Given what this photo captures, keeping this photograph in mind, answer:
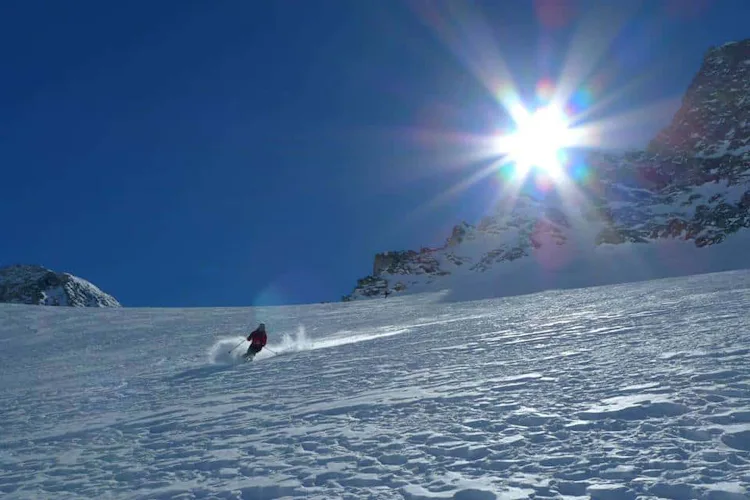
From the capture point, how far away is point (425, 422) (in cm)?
686

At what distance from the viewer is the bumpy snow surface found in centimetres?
491

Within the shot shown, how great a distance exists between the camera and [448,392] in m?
8.34

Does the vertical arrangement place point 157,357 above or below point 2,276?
below

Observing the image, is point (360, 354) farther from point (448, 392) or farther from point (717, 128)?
point (717, 128)

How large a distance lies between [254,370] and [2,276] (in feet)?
733

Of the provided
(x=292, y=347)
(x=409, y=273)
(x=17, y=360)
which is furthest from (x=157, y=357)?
(x=409, y=273)

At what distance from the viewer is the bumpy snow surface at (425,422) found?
16.1ft

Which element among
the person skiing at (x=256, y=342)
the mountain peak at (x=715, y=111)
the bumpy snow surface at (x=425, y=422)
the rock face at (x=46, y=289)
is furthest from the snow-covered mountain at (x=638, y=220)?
the rock face at (x=46, y=289)

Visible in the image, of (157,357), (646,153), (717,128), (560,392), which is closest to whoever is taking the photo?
(560,392)

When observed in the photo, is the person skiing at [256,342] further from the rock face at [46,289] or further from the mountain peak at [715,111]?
the rock face at [46,289]

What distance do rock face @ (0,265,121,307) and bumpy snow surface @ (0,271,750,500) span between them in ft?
629

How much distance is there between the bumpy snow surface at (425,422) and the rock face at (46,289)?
192 metres

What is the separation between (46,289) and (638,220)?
175411 mm

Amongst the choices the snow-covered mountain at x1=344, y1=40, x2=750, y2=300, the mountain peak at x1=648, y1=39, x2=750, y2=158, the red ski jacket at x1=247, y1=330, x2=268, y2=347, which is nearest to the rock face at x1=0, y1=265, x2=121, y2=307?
the snow-covered mountain at x1=344, y1=40, x2=750, y2=300
